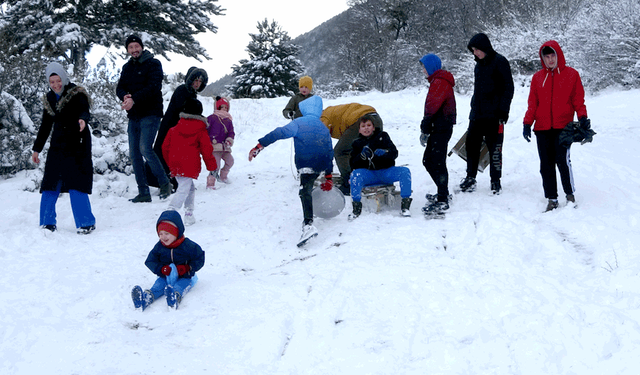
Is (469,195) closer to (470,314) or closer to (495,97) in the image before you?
(495,97)

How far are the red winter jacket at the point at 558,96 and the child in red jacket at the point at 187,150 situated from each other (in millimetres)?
3883

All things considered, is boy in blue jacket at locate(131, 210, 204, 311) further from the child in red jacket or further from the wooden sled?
the wooden sled

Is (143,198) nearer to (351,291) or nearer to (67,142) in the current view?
(67,142)

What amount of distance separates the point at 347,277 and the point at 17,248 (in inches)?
128

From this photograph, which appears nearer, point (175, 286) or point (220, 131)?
point (175, 286)

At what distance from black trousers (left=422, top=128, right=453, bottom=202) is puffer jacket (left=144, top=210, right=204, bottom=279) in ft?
9.63

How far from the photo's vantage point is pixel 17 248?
14.9ft

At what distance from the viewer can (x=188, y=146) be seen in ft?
18.4

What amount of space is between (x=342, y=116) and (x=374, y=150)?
1.25m

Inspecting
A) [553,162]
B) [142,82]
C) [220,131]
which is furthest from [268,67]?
[553,162]

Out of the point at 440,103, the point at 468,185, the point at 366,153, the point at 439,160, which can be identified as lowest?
the point at 468,185

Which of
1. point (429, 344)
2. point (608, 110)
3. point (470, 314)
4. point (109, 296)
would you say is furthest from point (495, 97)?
point (608, 110)

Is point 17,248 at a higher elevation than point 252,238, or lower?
higher

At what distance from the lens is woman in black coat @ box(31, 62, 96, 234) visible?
17.0 ft
